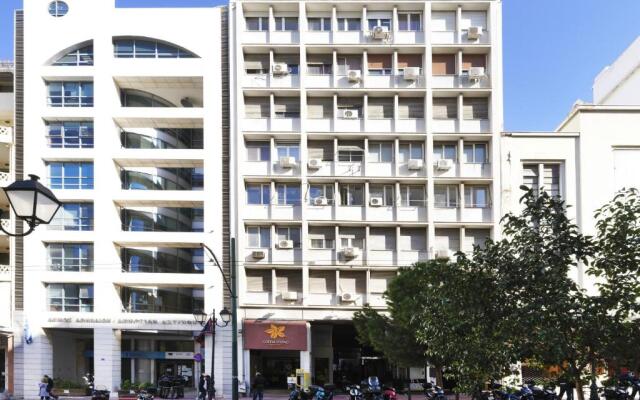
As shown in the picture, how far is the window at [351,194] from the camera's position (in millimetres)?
36312

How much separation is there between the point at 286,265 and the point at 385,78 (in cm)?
1160

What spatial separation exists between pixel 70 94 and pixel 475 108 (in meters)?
22.6

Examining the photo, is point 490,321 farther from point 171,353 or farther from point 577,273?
point 171,353

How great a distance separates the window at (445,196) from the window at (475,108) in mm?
4191

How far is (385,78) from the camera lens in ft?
120

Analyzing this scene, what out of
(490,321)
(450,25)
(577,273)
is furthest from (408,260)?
(490,321)

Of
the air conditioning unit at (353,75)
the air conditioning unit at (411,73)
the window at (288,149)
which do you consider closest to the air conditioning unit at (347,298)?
the window at (288,149)

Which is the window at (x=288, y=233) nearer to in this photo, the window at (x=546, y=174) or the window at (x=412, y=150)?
the window at (x=412, y=150)

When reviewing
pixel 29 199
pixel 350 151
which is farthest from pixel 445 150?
pixel 29 199

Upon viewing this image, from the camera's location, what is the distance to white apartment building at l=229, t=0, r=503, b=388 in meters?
35.3

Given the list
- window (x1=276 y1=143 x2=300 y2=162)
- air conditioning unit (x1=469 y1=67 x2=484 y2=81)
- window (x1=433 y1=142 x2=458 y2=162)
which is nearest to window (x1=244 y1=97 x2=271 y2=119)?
window (x1=276 y1=143 x2=300 y2=162)

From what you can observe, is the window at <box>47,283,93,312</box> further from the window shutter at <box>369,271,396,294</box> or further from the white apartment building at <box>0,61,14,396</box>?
the window shutter at <box>369,271,396,294</box>

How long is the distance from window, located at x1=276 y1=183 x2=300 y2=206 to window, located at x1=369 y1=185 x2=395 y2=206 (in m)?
4.07

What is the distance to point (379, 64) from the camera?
37062mm
